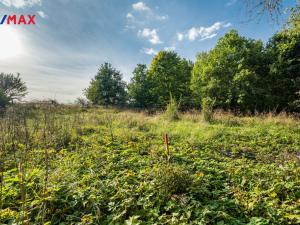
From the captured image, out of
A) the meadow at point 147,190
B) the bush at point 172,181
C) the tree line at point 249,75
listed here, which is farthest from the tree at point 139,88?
the bush at point 172,181

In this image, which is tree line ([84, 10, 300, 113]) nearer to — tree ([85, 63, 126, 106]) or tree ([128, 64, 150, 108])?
tree ([128, 64, 150, 108])

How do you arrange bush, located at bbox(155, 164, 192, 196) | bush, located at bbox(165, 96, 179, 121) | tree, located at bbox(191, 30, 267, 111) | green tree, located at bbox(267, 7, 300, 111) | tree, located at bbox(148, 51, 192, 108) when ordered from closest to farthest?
bush, located at bbox(155, 164, 192, 196) → bush, located at bbox(165, 96, 179, 121) → green tree, located at bbox(267, 7, 300, 111) → tree, located at bbox(191, 30, 267, 111) → tree, located at bbox(148, 51, 192, 108)

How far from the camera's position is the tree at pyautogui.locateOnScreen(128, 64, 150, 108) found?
21688mm

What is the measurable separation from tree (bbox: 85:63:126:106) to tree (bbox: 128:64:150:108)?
2113mm

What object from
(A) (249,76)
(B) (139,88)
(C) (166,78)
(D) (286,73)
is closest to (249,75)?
(A) (249,76)

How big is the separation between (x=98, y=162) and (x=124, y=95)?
21.2 m

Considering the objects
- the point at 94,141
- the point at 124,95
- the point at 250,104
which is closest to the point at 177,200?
the point at 94,141

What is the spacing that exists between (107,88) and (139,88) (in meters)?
4.67

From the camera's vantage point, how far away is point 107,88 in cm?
2320

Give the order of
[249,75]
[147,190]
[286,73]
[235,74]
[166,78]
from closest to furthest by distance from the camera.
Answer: [147,190] → [249,75] → [286,73] → [235,74] → [166,78]

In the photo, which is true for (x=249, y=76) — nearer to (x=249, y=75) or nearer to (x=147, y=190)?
(x=249, y=75)

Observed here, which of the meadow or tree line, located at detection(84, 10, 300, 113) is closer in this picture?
the meadow

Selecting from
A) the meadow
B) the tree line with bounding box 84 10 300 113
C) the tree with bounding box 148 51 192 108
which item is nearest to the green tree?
the tree line with bounding box 84 10 300 113

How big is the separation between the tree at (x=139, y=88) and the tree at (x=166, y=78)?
753mm
